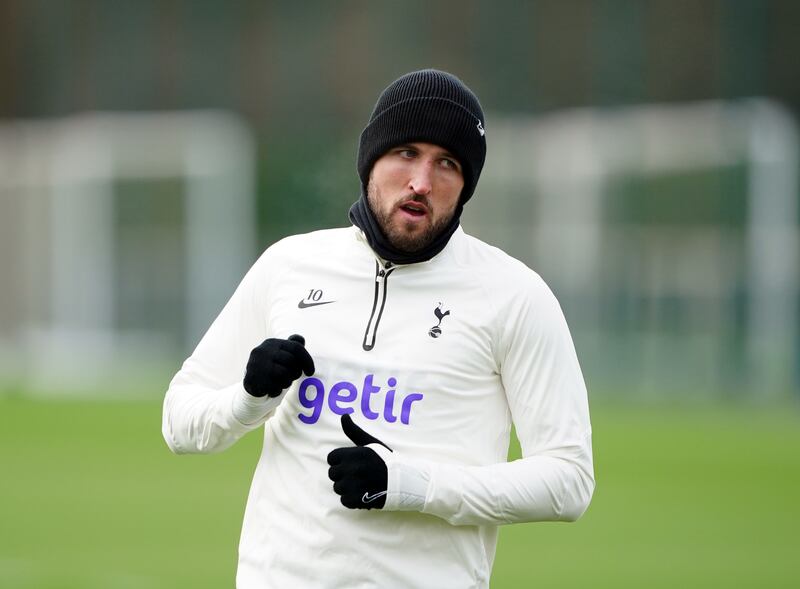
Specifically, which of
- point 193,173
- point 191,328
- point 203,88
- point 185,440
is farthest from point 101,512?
point 203,88

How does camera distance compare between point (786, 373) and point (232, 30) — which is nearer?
point (786, 373)

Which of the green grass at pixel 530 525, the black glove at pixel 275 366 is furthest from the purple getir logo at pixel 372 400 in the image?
the green grass at pixel 530 525

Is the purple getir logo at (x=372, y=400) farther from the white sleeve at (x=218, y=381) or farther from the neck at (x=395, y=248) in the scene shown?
the neck at (x=395, y=248)

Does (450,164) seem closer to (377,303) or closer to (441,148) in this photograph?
(441,148)

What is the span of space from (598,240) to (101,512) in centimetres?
957

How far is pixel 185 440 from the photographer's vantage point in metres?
3.67

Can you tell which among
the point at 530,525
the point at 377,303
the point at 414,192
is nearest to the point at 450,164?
the point at 414,192

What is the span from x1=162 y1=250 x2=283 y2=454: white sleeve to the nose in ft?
1.48

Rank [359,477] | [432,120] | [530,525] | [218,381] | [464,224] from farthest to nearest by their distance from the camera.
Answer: [464,224], [530,525], [218,381], [432,120], [359,477]

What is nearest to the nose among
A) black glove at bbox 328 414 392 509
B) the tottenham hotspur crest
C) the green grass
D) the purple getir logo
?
the tottenham hotspur crest

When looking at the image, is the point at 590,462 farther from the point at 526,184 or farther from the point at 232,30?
the point at 232,30

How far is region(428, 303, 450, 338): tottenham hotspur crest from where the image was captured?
138 inches

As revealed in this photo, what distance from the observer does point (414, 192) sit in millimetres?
3521

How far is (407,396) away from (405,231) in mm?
389
